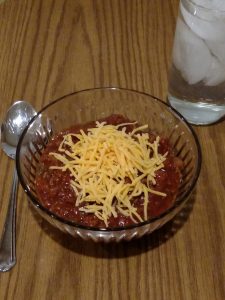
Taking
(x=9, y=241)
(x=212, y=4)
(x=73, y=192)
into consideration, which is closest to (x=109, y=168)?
(x=73, y=192)

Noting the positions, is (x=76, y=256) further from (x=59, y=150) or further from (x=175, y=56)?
(x=175, y=56)

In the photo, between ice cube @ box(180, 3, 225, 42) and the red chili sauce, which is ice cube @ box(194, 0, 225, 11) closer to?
ice cube @ box(180, 3, 225, 42)

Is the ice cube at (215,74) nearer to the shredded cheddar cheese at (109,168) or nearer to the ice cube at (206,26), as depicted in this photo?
the ice cube at (206,26)

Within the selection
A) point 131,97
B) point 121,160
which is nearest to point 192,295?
point 121,160

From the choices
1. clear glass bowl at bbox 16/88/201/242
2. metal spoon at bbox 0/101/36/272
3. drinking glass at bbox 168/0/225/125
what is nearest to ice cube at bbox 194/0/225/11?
drinking glass at bbox 168/0/225/125

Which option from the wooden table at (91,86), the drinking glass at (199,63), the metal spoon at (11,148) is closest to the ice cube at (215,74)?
the drinking glass at (199,63)

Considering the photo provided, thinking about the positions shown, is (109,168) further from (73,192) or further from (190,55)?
(190,55)

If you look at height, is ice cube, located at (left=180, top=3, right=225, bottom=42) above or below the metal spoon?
above

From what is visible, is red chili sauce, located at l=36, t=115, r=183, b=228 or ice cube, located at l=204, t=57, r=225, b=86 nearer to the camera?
red chili sauce, located at l=36, t=115, r=183, b=228

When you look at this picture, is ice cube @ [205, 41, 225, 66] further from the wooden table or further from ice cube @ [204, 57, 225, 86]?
the wooden table

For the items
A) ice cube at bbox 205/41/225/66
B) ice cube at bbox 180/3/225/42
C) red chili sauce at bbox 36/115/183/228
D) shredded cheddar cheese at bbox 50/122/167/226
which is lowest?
red chili sauce at bbox 36/115/183/228
